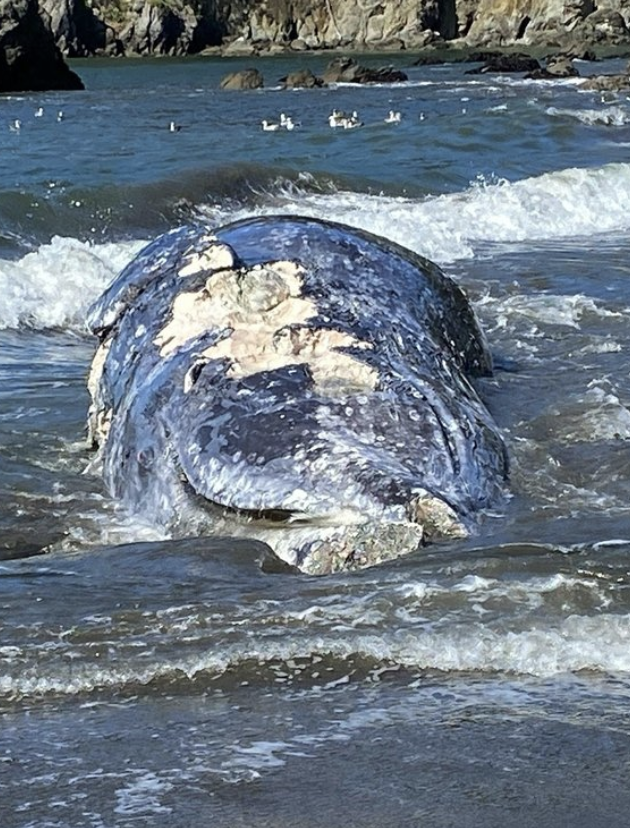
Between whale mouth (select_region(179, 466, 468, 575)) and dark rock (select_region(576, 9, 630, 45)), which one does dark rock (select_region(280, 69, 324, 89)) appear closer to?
dark rock (select_region(576, 9, 630, 45))

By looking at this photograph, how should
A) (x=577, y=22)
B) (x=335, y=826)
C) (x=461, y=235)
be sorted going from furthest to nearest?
(x=577, y=22) < (x=461, y=235) < (x=335, y=826)

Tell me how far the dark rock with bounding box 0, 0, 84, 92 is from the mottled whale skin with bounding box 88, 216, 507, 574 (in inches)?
1804

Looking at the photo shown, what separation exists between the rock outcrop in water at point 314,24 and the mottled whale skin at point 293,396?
263ft

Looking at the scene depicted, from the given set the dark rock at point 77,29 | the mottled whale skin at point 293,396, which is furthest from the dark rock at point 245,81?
the mottled whale skin at point 293,396

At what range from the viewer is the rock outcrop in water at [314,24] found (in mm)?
86375

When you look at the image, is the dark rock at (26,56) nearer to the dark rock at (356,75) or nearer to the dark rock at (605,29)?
the dark rock at (356,75)

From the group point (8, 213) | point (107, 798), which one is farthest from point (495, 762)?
point (8, 213)

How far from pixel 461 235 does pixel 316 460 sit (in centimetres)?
811

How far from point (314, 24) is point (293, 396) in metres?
92.1

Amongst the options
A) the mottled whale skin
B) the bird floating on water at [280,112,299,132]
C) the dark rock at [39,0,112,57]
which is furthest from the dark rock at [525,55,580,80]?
the mottled whale skin

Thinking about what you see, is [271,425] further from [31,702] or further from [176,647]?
[31,702]

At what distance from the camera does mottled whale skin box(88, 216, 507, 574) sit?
443 cm

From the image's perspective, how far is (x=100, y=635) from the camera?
3818 mm

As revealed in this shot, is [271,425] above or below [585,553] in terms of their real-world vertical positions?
above
